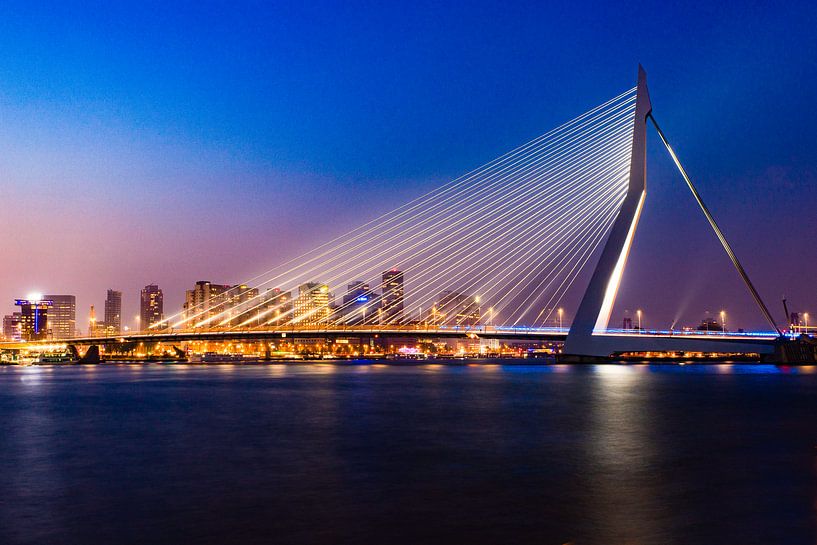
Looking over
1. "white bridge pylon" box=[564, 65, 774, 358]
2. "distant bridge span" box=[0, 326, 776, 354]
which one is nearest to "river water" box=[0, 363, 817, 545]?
"white bridge pylon" box=[564, 65, 774, 358]

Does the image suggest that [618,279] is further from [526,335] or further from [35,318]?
[35,318]

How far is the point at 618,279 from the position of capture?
3719 cm

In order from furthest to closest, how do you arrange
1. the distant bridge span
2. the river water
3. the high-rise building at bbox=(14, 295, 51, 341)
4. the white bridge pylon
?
the high-rise building at bbox=(14, 295, 51, 341), the distant bridge span, the white bridge pylon, the river water

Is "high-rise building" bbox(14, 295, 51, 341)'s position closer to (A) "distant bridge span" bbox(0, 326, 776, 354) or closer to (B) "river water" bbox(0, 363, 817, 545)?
(A) "distant bridge span" bbox(0, 326, 776, 354)

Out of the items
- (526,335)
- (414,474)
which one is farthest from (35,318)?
(414,474)

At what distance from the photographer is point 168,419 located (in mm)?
18656

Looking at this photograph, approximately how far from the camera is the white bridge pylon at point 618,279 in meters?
36.7

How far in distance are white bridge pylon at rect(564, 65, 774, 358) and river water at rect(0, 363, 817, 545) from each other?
1573 cm

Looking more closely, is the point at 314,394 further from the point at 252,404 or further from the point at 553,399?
the point at 553,399

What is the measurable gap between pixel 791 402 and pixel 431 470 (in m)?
17.1

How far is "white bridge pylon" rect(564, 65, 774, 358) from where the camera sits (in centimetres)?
3672

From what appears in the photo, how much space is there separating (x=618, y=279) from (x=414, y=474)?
95.6 ft

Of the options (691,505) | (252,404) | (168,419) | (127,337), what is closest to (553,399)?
(252,404)

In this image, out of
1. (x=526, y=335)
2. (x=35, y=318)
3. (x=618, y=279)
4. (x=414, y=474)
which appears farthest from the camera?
(x=35, y=318)
